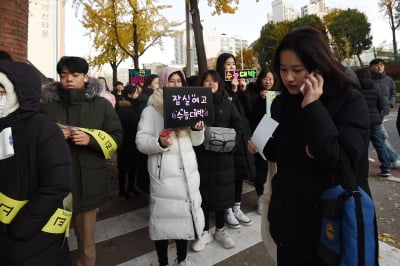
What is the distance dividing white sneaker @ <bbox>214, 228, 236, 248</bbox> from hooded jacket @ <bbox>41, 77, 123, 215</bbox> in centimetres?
144

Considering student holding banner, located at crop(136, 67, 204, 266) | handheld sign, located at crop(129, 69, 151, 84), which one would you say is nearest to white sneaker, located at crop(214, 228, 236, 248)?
student holding banner, located at crop(136, 67, 204, 266)

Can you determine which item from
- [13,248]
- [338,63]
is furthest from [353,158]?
[13,248]

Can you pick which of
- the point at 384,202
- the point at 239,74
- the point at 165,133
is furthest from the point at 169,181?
the point at 384,202

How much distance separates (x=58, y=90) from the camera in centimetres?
239

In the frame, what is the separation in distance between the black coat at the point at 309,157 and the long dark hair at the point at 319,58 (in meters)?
0.06

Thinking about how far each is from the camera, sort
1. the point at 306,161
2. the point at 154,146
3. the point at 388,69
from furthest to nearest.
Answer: the point at 388,69
the point at 154,146
the point at 306,161

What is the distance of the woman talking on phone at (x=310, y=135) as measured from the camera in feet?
4.22

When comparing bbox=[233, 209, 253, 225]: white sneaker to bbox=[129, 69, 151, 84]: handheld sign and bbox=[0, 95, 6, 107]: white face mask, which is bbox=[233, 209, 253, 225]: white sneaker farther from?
bbox=[129, 69, 151, 84]: handheld sign

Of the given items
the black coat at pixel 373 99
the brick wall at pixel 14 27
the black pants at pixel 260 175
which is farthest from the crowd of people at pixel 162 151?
the black coat at pixel 373 99

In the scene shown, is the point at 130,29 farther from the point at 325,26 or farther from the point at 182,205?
the point at 325,26

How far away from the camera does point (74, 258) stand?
10.1 feet

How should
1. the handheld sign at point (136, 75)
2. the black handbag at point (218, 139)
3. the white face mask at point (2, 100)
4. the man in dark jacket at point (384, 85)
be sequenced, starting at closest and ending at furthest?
the white face mask at point (2, 100), the black handbag at point (218, 139), the man in dark jacket at point (384, 85), the handheld sign at point (136, 75)

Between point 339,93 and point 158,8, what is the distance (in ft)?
47.4

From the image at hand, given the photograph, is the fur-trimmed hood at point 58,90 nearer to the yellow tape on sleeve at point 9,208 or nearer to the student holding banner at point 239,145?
the yellow tape on sleeve at point 9,208
